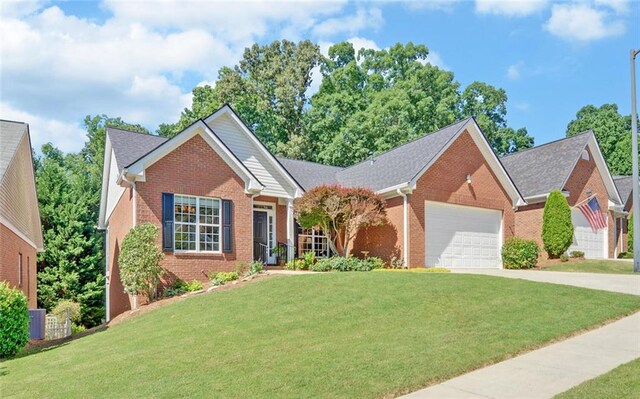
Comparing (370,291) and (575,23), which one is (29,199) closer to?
(370,291)

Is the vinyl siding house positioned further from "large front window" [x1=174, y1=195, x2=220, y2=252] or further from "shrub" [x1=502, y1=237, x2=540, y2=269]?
"shrub" [x1=502, y1=237, x2=540, y2=269]

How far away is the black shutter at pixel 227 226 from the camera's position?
17.4 metres

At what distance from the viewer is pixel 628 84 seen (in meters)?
19.6

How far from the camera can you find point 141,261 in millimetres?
14859

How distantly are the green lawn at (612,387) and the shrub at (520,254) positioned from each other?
15798mm

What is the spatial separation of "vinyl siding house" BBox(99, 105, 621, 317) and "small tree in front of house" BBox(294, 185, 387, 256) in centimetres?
105

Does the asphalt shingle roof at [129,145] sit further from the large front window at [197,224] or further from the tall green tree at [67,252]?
the tall green tree at [67,252]

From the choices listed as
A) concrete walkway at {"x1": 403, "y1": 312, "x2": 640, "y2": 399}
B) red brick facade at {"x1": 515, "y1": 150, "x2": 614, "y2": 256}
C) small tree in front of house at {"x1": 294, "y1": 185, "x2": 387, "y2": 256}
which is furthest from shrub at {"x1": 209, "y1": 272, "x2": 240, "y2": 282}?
red brick facade at {"x1": 515, "y1": 150, "x2": 614, "y2": 256}

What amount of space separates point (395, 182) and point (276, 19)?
852 cm

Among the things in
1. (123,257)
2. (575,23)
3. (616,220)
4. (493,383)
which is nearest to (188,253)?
(123,257)

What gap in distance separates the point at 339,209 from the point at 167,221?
6.25 meters

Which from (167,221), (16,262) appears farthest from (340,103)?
(16,262)

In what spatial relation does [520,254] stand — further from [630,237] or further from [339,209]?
[630,237]

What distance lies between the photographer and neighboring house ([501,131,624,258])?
25.5m
